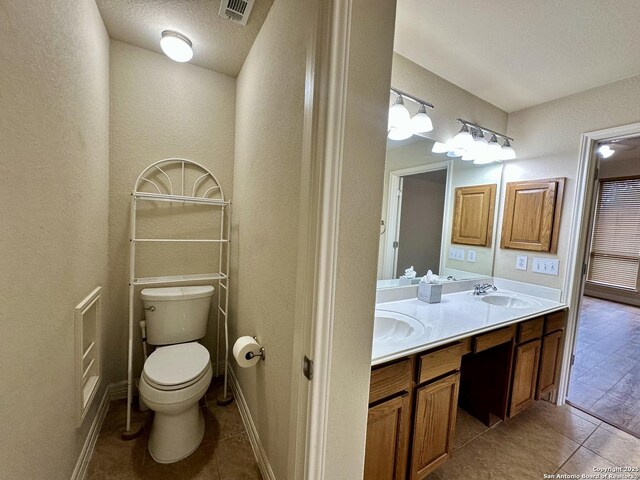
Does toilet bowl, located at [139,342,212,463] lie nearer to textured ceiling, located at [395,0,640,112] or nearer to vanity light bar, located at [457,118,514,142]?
textured ceiling, located at [395,0,640,112]

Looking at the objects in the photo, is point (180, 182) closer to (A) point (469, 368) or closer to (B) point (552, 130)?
(A) point (469, 368)

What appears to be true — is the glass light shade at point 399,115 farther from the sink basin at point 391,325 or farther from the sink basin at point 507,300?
the sink basin at point 507,300

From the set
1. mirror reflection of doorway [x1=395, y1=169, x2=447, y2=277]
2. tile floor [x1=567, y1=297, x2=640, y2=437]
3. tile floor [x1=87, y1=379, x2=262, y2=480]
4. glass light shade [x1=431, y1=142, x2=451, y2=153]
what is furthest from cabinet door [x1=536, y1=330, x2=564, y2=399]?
tile floor [x1=87, y1=379, x2=262, y2=480]

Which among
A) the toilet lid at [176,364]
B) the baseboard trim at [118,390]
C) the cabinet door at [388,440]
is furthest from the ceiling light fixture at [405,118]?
the baseboard trim at [118,390]

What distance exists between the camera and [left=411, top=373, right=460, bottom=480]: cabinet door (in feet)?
3.88

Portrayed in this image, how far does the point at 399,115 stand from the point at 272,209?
3.23ft

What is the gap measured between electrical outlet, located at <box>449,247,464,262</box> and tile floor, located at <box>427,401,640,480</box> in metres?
1.18

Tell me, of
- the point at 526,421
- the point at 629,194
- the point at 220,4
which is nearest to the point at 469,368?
the point at 526,421

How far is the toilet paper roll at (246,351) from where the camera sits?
127 centimetres

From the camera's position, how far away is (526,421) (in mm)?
1850

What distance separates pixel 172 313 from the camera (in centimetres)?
173

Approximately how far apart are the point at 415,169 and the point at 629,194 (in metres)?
5.47

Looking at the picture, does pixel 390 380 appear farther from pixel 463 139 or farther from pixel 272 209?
pixel 463 139

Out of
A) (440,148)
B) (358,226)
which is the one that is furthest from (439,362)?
(440,148)
